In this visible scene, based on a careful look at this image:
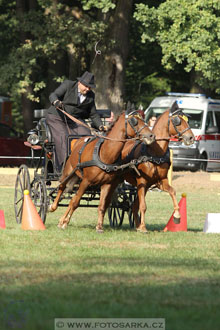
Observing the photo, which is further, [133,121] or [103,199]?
[103,199]

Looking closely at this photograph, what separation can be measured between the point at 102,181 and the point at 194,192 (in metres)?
12.7

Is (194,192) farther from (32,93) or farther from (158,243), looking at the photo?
(158,243)

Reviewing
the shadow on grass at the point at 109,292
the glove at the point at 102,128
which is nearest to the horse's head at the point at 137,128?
the glove at the point at 102,128

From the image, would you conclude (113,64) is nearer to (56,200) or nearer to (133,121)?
(56,200)

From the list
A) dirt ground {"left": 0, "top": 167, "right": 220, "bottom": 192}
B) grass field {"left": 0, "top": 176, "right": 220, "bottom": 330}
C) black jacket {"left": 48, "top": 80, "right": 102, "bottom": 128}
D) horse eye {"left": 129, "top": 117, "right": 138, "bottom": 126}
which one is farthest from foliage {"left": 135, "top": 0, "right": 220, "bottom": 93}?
horse eye {"left": 129, "top": 117, "right": 138, "bottom": 126}

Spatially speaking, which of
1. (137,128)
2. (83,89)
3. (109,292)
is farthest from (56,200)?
(109,292)

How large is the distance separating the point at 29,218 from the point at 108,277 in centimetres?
477

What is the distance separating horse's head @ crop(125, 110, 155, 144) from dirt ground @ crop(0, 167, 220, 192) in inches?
520

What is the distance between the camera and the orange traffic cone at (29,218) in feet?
42.7

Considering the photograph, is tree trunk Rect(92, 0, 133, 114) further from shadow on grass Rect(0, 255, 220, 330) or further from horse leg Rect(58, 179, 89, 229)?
shadow on grass Rect(0, 255, 220, 330)

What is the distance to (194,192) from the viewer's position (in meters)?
25.1

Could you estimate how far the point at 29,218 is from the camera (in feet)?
42.8

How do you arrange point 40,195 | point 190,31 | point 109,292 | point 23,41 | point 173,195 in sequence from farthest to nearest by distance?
point 23,41, point 190,31, point 40,195, point 173,195, point 109,292

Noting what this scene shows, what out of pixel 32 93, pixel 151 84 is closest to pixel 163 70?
pixel 151 84
